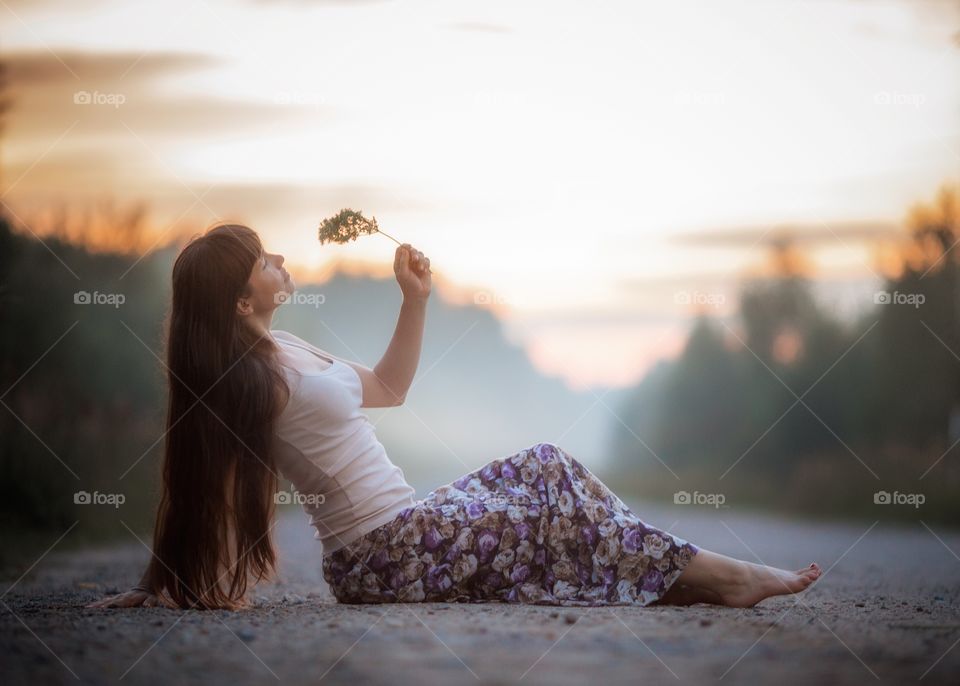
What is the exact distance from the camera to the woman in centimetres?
441

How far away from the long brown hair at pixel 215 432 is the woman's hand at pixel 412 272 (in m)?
0.58

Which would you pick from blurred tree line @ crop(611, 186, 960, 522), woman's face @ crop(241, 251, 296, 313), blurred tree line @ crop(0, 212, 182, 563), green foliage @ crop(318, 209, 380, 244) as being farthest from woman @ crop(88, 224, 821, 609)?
blurred tree line @ crop(611, 186, 960, 522)

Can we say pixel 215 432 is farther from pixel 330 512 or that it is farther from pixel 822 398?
pixel 822 398

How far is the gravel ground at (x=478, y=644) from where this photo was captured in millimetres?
3178

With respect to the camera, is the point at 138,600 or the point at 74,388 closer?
the point at 138,600

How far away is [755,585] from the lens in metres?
4.46

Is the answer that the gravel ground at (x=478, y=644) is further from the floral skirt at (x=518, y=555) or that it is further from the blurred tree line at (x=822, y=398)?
the blurred tree line at (x=822, y=398)

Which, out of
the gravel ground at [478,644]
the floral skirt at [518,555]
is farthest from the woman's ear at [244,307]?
the gravel ground at [478,644]

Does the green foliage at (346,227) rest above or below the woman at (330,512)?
above

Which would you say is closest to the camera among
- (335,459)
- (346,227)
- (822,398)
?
(335,459)

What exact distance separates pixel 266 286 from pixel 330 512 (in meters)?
0.93

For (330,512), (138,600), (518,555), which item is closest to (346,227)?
(330,512)

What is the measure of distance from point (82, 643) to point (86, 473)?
25.8 feet

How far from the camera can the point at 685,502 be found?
18.8m
